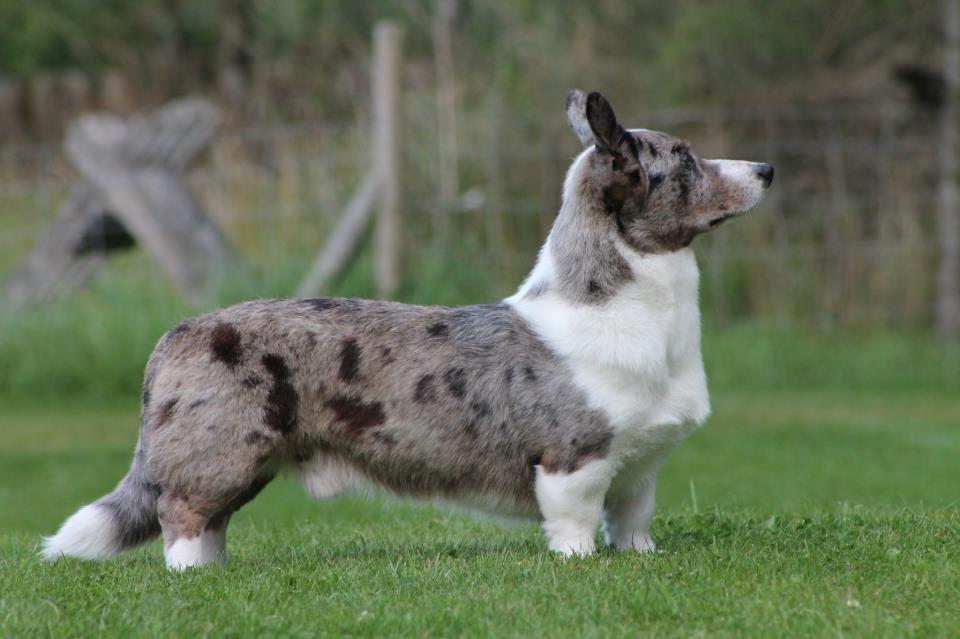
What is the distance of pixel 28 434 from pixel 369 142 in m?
4.32

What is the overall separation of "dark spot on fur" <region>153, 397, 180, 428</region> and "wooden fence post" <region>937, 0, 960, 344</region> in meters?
9.48

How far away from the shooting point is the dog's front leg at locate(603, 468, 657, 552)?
5.71 m

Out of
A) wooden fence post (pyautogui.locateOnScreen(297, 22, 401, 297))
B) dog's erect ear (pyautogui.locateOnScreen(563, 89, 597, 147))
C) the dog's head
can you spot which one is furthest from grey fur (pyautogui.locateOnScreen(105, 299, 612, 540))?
wooden fence post (pyautogui.locateOnScreen(297, 22, 401, 297))

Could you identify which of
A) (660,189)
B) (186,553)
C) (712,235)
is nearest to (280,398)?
(186,553)

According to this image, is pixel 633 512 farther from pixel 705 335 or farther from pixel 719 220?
pixel 705 335

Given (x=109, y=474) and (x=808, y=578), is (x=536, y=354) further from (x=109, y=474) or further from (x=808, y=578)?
(x=109, y=474)

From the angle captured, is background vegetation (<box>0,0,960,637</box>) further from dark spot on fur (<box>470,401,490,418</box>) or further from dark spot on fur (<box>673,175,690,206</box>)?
dark spot on fur (<box>673,175,690,206</box>)

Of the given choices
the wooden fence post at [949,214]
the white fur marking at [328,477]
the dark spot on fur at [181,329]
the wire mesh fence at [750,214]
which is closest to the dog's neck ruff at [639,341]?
the white fur marking at [328,477]

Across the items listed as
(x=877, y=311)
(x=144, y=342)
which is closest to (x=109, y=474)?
(x=144, y=342)

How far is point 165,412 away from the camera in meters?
5.48

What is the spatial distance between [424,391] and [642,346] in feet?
2.82

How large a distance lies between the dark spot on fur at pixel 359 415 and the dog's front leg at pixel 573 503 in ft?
2.13

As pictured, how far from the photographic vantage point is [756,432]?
36.4ft

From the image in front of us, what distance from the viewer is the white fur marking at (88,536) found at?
18.0 feet
